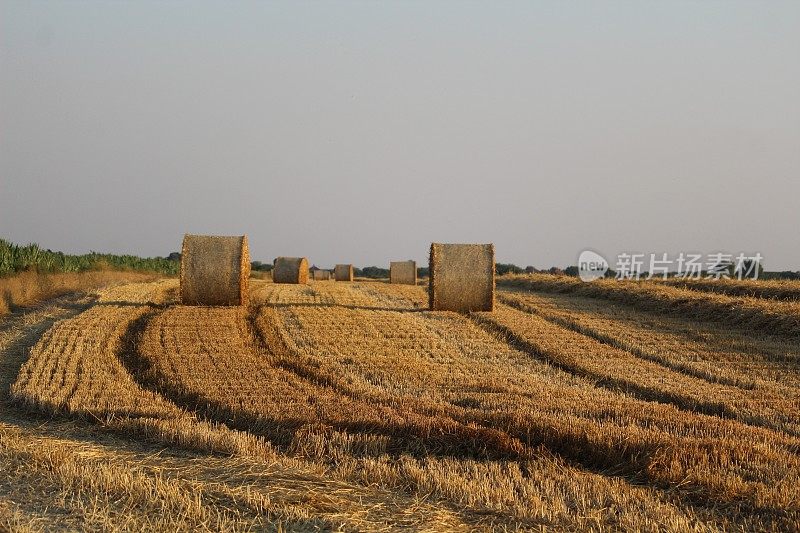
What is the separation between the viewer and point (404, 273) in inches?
1673

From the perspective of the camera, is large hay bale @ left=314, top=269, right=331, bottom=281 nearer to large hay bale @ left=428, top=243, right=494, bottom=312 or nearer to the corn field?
the corn field

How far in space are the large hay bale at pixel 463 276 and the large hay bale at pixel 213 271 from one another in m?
4.93

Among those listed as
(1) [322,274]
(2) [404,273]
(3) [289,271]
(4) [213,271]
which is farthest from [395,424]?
(1) [322,274]

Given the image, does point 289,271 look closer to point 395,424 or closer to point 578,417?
Result: point 578,417

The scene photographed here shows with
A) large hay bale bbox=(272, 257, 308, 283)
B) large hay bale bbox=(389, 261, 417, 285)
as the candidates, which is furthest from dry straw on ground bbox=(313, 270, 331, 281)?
large hay bale bbox=(272, 257, 308, 283)

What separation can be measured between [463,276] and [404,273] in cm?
2066

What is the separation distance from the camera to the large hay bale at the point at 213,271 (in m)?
21.4

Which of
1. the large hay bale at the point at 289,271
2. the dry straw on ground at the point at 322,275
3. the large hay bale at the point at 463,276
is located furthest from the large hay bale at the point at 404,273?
the large hay bale at the point at 463,276

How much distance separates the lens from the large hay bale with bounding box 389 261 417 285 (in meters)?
42.4

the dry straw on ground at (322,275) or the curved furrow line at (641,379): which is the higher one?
the dry straw on ground at (322,275)

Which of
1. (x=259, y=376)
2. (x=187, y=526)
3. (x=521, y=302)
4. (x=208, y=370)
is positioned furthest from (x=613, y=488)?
(x=521, y=302)

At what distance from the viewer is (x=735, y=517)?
5.87 meters

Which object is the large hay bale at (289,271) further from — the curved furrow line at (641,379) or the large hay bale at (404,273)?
the curved furrow line at (641,379)

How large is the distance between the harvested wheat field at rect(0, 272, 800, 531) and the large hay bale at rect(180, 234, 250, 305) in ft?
7.80
